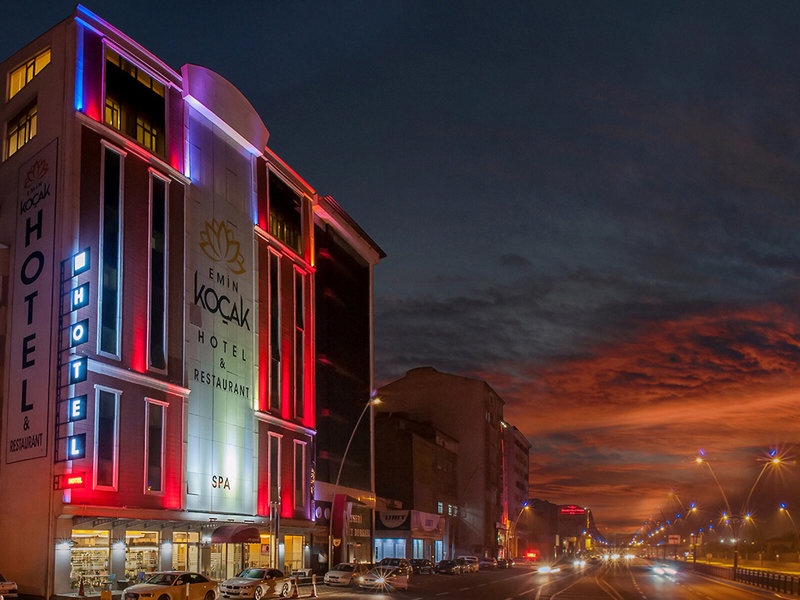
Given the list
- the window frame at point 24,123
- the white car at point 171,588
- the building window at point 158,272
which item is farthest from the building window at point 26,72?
the white car at point 171,588

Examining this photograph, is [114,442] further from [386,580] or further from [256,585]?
[386,580]

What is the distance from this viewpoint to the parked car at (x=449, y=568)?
8081cm

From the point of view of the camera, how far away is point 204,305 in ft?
175

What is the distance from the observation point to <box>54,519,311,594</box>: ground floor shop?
1594 inches

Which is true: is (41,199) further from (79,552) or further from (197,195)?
(79,552)

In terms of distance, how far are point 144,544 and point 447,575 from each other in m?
40.6

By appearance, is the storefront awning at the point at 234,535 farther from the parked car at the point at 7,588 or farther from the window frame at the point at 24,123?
the window frame at the point at 24,123

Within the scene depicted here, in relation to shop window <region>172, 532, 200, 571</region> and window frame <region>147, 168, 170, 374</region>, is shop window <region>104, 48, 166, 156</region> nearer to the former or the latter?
window frame <region>147, 168, 170, 374</region>

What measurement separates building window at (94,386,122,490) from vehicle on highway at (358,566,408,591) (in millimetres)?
17019

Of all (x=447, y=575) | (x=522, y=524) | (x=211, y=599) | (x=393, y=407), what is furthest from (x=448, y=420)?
(x=211, y=599)

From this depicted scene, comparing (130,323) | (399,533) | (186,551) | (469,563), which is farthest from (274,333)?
(399,533)

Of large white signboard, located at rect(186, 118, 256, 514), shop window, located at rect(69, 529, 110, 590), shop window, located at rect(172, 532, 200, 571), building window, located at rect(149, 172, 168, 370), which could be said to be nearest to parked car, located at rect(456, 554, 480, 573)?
large white signboard, located at rect(186, 118, 256, 514)

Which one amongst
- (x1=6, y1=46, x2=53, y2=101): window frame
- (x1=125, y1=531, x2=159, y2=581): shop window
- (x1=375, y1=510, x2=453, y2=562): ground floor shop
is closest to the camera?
(x1=125, y1=531, x2=159, y2=581): shop window

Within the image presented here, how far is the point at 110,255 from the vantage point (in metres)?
45.4
